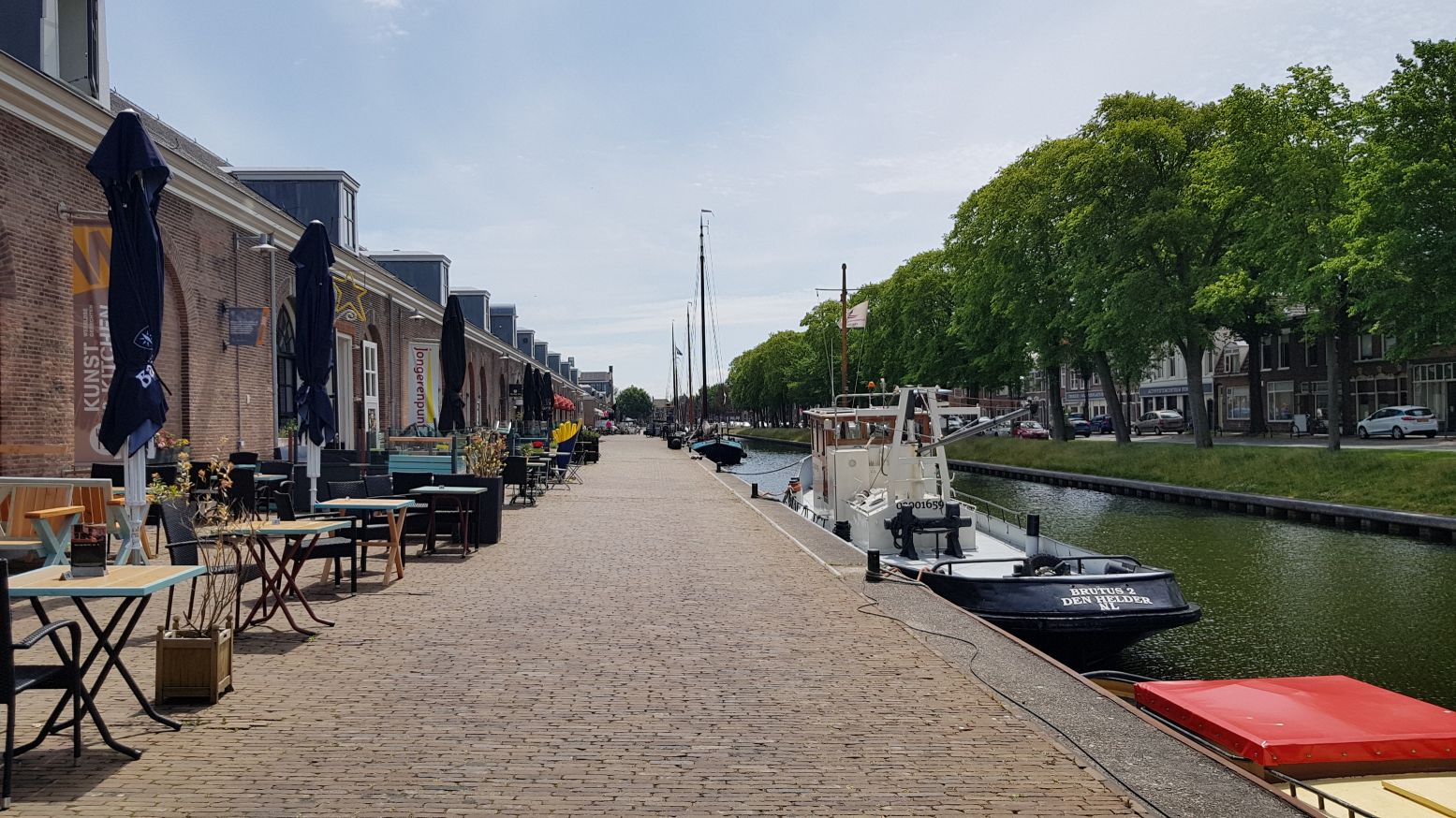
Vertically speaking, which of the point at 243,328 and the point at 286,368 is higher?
the point at 243,328

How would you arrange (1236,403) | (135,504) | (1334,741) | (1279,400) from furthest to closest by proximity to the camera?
(1236,403)
(1279,400)
(135,504)
(1334,741)

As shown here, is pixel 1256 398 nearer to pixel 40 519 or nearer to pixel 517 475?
pixel 517 475

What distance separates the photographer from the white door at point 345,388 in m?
24.4

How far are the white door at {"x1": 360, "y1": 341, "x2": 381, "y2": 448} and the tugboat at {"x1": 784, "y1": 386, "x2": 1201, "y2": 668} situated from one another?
13.0 metres

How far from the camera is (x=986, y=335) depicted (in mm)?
42500

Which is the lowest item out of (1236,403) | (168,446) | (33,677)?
(33,677)

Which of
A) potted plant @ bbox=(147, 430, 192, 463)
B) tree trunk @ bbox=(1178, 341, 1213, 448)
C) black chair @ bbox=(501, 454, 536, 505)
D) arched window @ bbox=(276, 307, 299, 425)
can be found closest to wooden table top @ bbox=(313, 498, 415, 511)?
potted plant @ bbox=(147, 430, 192, 463)

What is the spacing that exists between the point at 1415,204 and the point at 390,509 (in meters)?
22.6

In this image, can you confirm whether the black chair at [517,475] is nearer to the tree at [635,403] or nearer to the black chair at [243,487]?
the black chair at [243,487]

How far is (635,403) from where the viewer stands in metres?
192

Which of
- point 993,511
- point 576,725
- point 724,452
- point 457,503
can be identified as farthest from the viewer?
point 724,452

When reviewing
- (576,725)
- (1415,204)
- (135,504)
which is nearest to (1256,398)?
(1415,204)

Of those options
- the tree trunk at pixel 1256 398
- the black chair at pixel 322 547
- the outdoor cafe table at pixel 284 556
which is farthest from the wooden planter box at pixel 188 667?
the tree trunk at pixel 1256 398

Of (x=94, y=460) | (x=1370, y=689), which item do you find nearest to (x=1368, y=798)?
(x=1370, y=689)
